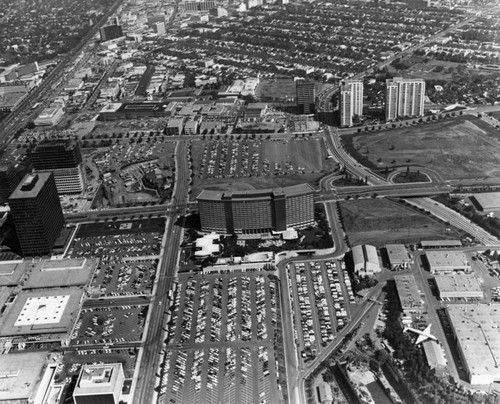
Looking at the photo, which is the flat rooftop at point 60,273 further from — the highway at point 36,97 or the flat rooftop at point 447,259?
the highway at point 36,97

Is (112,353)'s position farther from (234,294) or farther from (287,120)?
→ (287,120)

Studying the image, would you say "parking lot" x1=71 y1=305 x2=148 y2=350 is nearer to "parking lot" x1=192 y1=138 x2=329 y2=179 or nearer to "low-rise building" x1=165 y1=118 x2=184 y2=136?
"parking lot" x1=192 y1=138 x2=329 y2=179

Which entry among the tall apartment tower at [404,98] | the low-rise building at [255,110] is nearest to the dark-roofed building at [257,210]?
the tall apartment tower at [404,98]

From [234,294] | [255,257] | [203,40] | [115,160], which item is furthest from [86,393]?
[203,40]

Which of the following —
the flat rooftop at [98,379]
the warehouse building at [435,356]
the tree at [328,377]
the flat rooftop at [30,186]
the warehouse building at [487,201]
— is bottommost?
the warehouse building at [487,201]

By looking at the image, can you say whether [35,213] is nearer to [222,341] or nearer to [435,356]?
[222,341]

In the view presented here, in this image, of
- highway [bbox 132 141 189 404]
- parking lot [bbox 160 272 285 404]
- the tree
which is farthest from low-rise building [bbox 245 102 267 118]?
the tree
